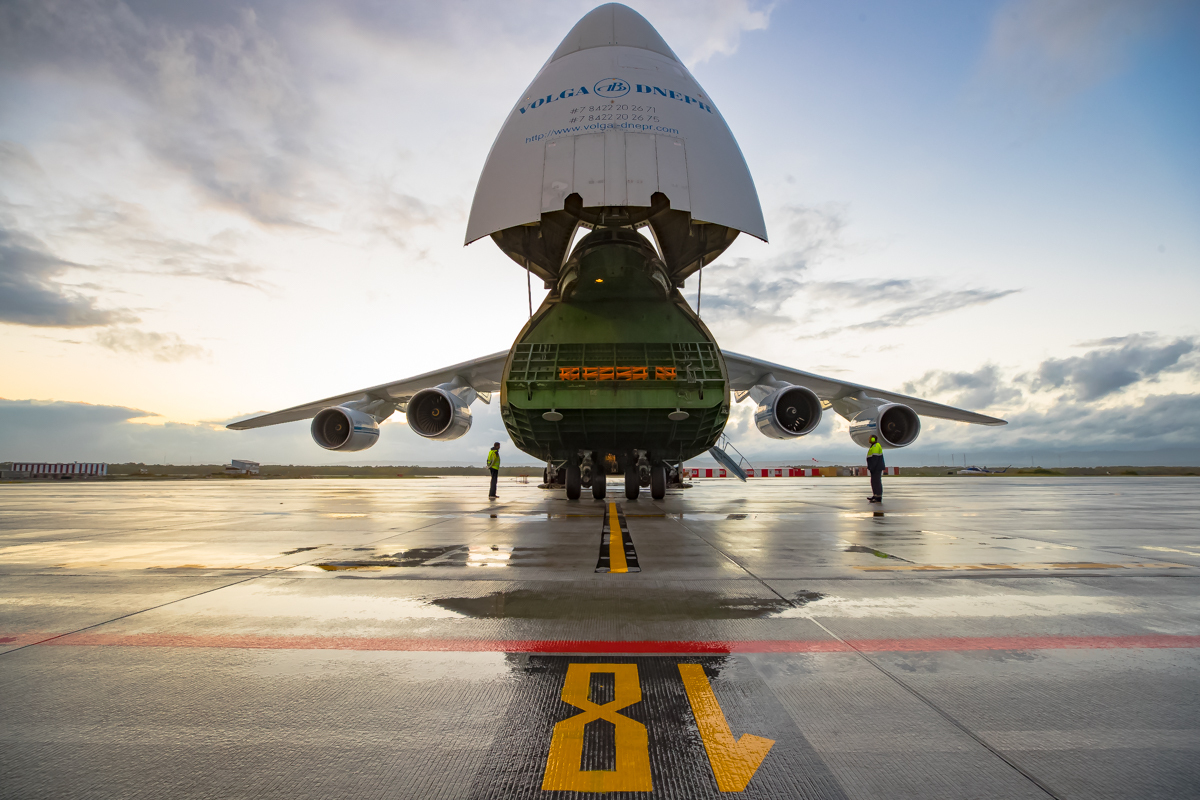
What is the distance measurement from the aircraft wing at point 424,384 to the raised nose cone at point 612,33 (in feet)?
19.7

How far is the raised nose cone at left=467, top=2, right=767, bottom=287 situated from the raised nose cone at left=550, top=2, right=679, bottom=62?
1.1 inches

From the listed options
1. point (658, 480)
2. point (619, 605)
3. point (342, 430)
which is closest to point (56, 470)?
point (342, 430)

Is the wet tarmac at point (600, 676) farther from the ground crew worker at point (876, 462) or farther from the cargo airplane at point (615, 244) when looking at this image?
the ground crew worker at point (876, 462)

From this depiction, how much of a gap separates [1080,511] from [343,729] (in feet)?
44.0

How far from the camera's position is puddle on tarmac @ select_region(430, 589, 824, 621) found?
3.44 m

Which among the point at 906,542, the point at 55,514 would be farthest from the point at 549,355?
the point at 55,514

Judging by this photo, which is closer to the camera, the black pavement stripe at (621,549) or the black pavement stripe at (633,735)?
the black pavement stripe at (633,735)

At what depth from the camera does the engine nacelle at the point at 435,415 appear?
11.6m

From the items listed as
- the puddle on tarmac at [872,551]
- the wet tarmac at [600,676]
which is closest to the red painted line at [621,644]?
the wet tarmac at [600,676]

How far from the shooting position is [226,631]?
3.10 meters

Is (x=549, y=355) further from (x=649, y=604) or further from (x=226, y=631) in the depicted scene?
(x=226, y=631)

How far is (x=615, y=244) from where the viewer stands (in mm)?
9523

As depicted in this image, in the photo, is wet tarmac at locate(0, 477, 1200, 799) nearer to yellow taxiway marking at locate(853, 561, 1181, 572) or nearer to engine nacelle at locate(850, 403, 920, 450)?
yellow taxiway marking at locate(853, 561, 1181, 572)

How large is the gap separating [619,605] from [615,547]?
2.67 m
